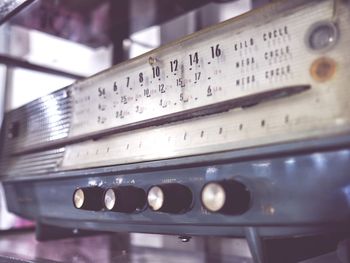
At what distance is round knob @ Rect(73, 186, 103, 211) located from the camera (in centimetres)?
73

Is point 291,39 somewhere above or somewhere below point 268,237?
above

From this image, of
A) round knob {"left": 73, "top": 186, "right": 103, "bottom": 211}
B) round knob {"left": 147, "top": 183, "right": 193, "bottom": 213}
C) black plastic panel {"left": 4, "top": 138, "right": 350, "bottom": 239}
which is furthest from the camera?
round knob {"left": 73, "top": 186, "right": 103, "bottom": 211}

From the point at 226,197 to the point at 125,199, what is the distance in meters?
0.21

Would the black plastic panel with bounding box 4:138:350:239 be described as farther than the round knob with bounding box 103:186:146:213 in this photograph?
No

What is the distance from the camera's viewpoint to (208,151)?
604mm

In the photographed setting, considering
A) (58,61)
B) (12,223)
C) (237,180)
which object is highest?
(58,61)

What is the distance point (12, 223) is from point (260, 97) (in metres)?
1.12

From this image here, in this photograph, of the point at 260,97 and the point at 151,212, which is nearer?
the point at 260,97

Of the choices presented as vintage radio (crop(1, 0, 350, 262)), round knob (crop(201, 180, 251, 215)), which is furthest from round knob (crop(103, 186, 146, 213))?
round knob (crop(201, 180, 251, 215))

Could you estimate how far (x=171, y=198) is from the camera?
2.00ft

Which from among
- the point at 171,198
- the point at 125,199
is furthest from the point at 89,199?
the point at 171,198

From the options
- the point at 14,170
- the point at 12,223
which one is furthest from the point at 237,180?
the point at 12,223

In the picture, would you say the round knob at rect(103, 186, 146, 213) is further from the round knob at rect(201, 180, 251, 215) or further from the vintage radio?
the round knob at rect(201, 180, 251, 215)

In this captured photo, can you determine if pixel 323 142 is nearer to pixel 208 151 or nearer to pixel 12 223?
pixel 208 151
